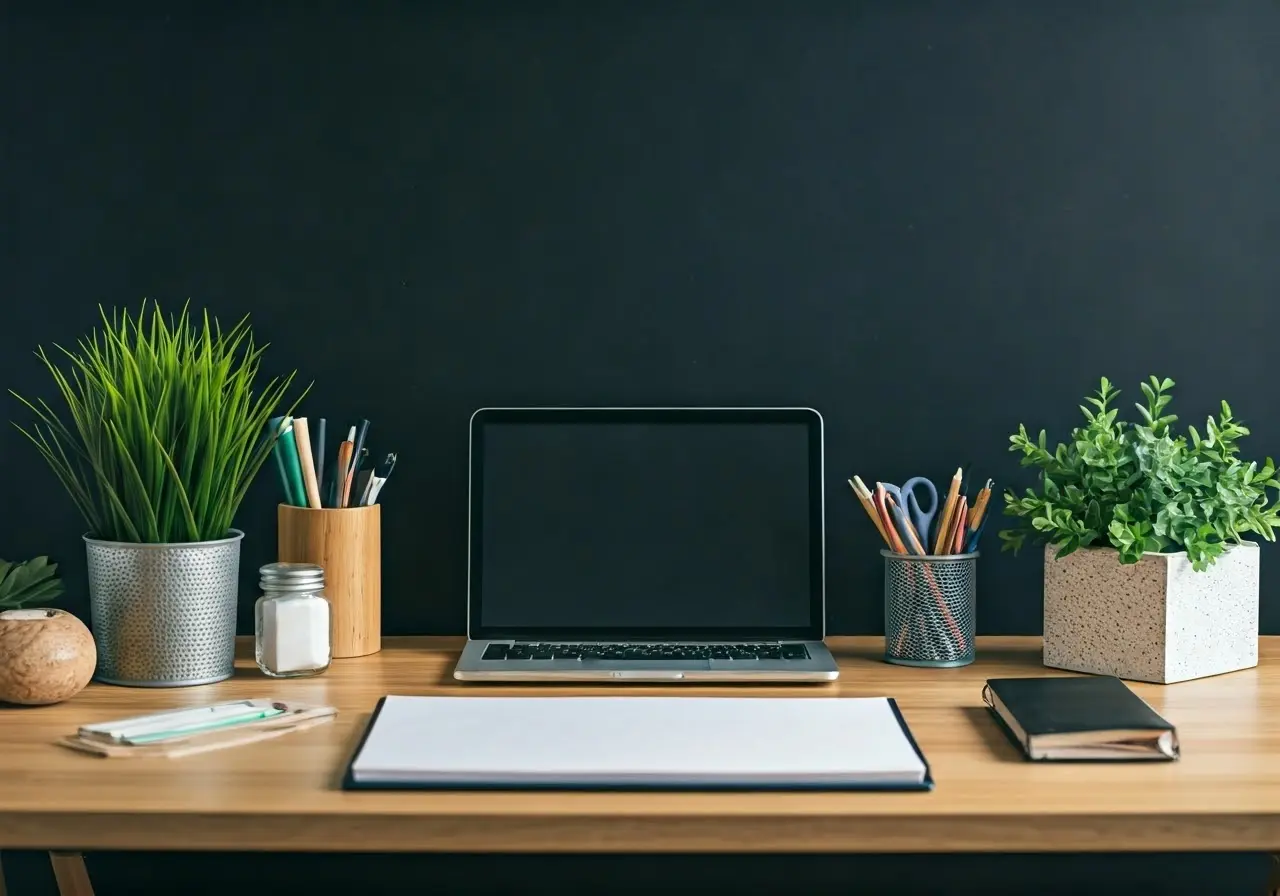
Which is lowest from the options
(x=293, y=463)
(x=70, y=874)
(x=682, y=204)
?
(x=70, y=874)

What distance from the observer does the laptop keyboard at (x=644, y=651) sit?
1219 millimetres

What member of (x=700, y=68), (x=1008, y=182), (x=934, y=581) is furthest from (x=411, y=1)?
(x=934, y=581)

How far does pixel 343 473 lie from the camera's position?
4.22 feet

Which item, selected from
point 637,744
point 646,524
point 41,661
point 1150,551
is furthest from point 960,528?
point 41,661

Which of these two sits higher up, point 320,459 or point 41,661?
point 320,459

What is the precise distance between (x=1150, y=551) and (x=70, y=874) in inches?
44.7

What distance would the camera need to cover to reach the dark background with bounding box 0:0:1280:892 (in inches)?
54.7

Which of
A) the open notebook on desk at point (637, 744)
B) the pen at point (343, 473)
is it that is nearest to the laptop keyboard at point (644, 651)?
the open notebook on desk at point (637, 744)

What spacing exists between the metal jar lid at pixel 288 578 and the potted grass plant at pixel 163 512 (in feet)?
0.11

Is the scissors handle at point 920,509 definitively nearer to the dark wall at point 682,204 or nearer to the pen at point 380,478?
the dark wall at point 682,204

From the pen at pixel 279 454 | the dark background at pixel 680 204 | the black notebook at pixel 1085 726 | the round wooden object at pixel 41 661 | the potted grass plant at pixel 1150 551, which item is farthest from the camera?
the dark background at pixel 680 204

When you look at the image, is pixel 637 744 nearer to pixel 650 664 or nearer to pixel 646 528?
pixel 650 664

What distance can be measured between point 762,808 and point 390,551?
0.71 m

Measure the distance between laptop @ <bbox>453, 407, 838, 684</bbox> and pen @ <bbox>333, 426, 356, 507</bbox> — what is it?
0.13 meters
